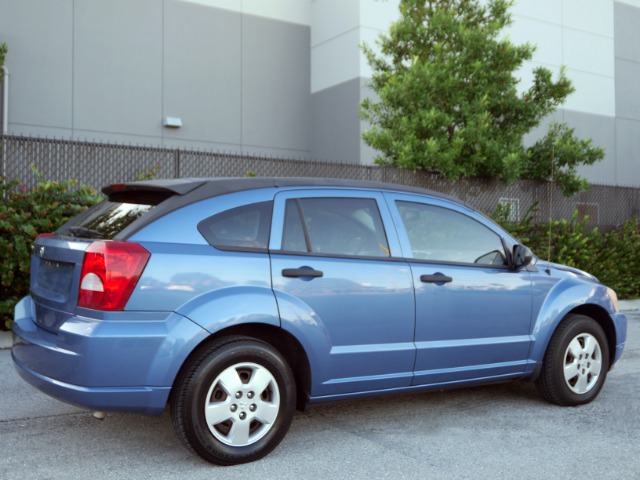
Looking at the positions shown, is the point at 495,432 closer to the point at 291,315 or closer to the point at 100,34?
the point at 291,315

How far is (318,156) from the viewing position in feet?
58.3

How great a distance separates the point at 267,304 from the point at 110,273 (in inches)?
35.6

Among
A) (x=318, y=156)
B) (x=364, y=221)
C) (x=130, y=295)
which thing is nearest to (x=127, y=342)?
(x=130, y=295)

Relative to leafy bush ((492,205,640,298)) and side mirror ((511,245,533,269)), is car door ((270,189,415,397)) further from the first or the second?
leafy bush ((492,205,640,298))

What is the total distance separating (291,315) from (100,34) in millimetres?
12709

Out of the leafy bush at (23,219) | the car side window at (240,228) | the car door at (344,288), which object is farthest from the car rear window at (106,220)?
the leafy bush at (23,219)

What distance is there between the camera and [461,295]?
5.13 metres

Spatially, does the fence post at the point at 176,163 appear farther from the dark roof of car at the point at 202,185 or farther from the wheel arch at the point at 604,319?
the wheel arch at the point at 604,319

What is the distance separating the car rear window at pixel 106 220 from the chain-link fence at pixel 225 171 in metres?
4.38

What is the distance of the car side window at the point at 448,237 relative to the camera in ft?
16.8

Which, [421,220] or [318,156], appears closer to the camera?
[421,220]

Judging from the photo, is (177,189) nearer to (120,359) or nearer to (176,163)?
(120,359)

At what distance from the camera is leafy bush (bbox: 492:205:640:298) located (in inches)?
498

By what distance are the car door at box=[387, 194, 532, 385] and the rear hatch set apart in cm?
160
